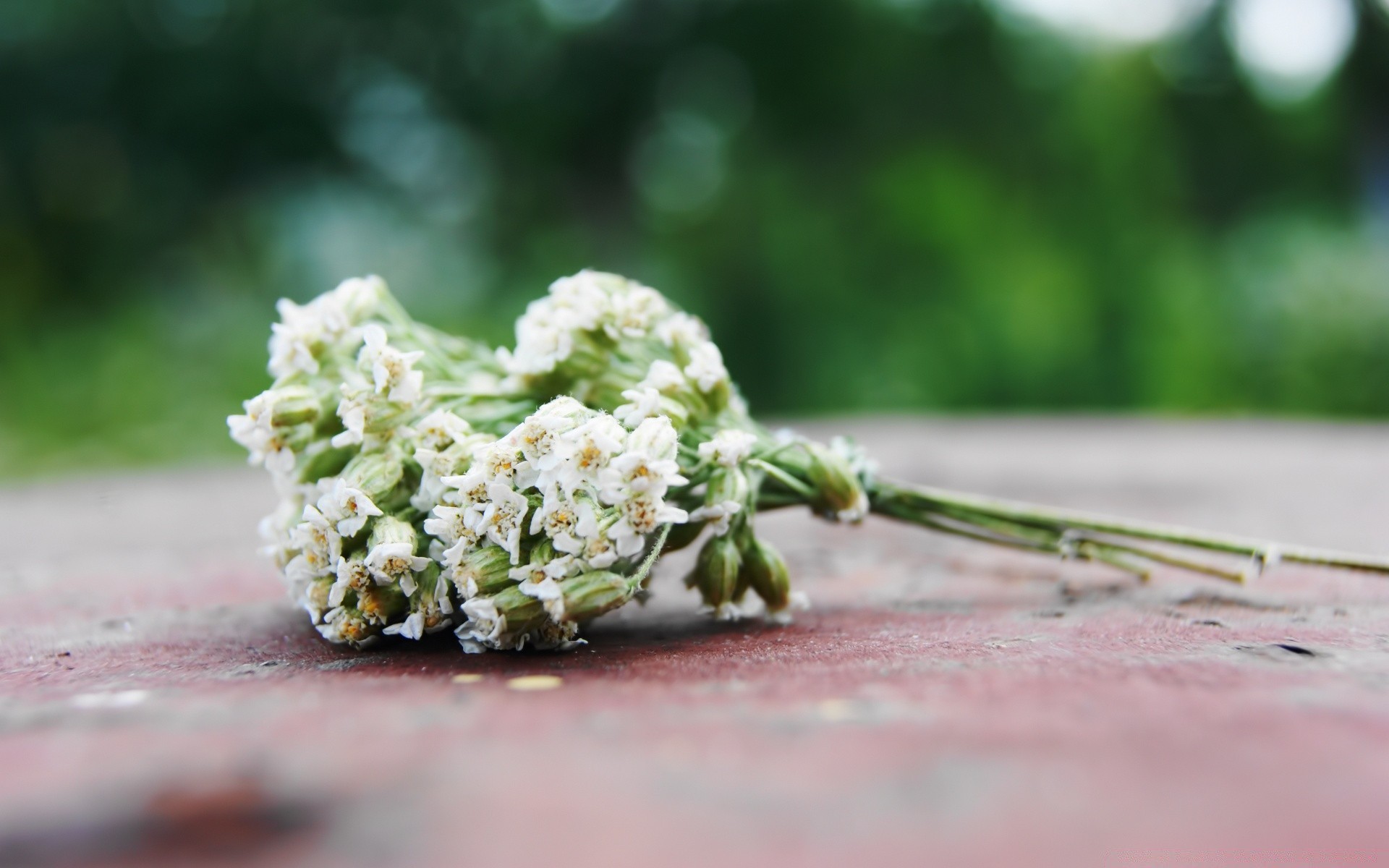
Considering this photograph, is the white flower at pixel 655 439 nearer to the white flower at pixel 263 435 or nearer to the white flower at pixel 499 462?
the white flower at pixel 499 462

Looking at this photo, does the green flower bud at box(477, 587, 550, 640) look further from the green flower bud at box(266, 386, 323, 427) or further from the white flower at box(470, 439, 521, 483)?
the green flower bud at box(266, 386, 323, 427)

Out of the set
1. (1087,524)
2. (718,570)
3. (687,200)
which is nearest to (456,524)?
(718,570)

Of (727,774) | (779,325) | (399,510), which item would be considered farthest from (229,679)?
(779,325)

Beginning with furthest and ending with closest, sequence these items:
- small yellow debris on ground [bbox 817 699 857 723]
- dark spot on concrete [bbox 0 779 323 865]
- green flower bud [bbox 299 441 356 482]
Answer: green flower bud [bbox 299 441 356 482] → small yellow debris on ground [bbox 817 699 857 723] → dark spot on concrete [bbox 0 779 323 865]

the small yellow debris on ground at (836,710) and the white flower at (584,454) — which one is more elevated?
the white flower at (584,454)

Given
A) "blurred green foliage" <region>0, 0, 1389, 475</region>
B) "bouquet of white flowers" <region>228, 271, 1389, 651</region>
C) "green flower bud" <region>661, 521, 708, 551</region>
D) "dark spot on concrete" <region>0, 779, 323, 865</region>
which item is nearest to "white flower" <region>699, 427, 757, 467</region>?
"bouquet of white flowers" <region>228, 271, 1389, 651</region>

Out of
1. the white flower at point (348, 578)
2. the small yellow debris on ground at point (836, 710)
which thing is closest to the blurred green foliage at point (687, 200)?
the white flower at point (348, 578)
